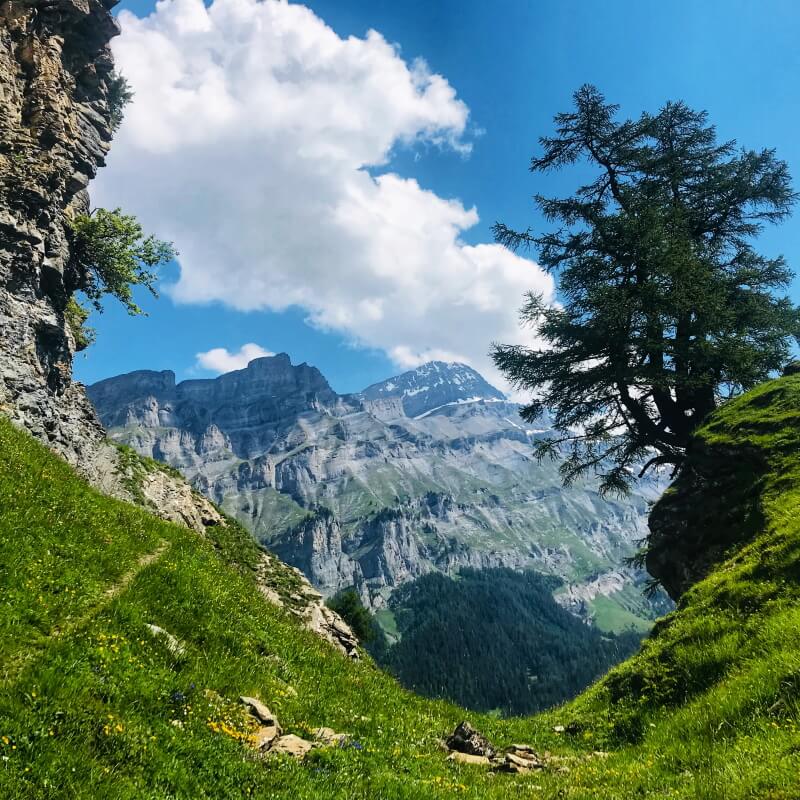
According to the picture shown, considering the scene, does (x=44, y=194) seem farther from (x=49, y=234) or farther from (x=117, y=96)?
(x=117, y=96)

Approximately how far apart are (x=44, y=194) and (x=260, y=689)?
89.8ft

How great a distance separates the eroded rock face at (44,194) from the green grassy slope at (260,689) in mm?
9070

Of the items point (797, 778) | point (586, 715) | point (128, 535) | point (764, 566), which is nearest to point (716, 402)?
point (764, 566)

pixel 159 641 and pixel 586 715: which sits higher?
pixel 159 641

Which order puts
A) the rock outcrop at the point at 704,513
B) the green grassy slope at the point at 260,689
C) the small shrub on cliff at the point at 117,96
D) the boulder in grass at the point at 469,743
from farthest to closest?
the small shrub on cliff at the point at 117,96 < the rock outcrop at the point at 704,513 < the boulder in grass at the point at 469,743 < the green grassy slope at the point at 260,689

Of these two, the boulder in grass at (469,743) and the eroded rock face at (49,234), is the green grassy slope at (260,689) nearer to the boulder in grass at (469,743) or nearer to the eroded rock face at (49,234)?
the boulder in grass at (469,743)

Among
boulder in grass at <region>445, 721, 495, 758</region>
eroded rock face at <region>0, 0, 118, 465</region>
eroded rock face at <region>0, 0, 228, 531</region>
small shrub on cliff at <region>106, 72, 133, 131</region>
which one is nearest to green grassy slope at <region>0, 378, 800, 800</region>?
boulder in grass at <region>445, 721, 495, 758</region>

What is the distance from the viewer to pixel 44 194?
25469mm

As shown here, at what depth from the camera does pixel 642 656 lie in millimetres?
13969

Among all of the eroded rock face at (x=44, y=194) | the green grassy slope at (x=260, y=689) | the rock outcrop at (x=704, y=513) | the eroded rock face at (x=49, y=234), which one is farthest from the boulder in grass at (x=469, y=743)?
the eroded rock face at (x=44, y=194)

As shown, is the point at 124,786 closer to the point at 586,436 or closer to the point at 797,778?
the point at 797,778

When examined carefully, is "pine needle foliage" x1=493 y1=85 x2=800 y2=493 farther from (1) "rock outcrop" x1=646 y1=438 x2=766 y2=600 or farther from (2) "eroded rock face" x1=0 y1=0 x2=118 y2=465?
(2) "eroded rock face" x1=0 y1=0 x2=118 y2=465

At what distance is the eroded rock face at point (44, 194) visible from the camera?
76.3ft

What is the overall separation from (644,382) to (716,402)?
6777mm
